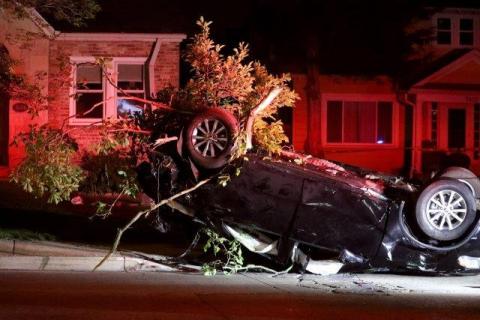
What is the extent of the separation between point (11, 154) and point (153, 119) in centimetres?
931

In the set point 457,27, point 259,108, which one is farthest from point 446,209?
point 457,27

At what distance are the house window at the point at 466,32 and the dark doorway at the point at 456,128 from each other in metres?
2.46

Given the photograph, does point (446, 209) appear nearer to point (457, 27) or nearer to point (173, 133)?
point (173, 133)

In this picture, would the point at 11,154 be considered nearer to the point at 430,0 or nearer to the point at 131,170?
the point at 131,170

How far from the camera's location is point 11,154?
58.4 feet

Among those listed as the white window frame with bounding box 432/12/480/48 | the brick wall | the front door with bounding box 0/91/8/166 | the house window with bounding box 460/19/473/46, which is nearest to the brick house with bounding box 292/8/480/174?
the white window frame with bounding box 432/12/480/48

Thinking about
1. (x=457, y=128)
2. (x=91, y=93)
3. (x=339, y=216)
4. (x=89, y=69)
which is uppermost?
(x=89, y=69)

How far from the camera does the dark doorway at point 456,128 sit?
21.2 metres

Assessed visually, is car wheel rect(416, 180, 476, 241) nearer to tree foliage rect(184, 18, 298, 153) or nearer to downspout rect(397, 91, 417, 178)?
tree foliage rect(184, 18, 298, 153)

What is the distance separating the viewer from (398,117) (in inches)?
829

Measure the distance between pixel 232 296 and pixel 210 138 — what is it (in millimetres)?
2248

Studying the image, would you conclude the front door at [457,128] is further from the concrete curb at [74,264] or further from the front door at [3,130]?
the concrete curb at [74,264]

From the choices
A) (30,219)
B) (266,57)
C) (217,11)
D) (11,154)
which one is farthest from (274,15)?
(30,219)

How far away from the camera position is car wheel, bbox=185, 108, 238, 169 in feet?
29.6
